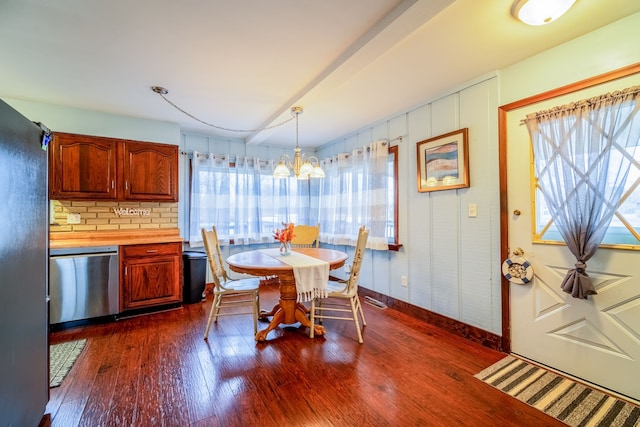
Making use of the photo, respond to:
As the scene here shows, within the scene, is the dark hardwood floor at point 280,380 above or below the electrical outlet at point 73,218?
below

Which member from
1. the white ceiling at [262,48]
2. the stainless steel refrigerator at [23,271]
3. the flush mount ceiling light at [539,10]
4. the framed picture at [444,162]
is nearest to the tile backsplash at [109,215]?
the white ceiling at [262,48]

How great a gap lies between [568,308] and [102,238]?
4528 millimetres

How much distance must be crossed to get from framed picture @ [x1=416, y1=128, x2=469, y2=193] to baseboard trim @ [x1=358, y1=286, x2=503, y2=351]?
1295 mm

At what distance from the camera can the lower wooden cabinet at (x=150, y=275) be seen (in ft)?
9.84

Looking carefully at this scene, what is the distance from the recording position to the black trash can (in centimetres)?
353

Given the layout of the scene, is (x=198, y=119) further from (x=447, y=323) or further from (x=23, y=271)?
(x=447, y=323)

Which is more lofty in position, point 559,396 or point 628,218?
point 628,218

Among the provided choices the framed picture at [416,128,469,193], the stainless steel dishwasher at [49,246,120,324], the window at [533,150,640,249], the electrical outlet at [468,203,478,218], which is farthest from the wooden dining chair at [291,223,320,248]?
the window at [533,150,640,249]

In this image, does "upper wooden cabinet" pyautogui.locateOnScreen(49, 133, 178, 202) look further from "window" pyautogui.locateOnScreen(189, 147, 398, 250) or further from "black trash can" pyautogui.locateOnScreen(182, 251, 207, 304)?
"black trash can" pyautogui.locateOnScreen(182, 251, 207, 304)

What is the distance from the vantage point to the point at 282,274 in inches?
94.0

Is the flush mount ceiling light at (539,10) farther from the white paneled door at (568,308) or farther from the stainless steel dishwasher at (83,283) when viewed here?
the stainless steel dishwasher at (83,283)

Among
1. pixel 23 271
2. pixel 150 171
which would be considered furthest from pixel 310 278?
pixel 150 171

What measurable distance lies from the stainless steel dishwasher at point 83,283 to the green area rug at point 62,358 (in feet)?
1.40

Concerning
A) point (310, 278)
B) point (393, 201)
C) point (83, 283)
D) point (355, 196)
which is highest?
point (355, 196)
